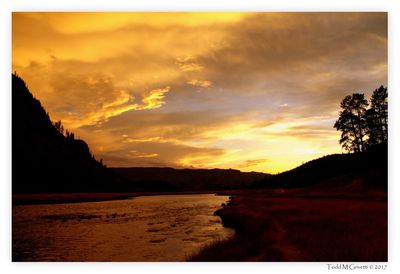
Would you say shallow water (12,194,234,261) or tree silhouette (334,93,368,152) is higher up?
tree silhouette (334,93,368,152)

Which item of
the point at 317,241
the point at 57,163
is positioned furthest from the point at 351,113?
the point at 57,163

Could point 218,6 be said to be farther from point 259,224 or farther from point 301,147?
point 259,224

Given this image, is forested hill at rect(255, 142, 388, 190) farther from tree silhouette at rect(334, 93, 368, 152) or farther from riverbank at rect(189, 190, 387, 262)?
riverbank at rect(189, 190, 387, 262)

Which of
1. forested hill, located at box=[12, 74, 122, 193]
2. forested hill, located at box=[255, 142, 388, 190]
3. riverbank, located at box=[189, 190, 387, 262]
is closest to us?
riverbank, located at box=[189, 190, 387, 262]

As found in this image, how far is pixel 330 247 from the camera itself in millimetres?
13914

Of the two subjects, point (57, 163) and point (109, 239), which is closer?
point (109, 239)

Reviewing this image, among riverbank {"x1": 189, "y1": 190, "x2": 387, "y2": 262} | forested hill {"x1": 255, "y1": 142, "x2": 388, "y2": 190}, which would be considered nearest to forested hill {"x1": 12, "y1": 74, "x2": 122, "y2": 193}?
forested hill {"x1": 255, "y1": 142, "x2": 388, "y2": 190}

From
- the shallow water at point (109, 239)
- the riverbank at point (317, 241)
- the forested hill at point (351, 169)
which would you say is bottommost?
the shallow water at point (109, 239)

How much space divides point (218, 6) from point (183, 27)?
62.8 inches

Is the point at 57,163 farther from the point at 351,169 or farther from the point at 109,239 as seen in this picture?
the point at 109,239

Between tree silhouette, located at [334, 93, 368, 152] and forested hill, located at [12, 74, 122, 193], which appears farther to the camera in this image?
forested hill, located at [12, 74, 122, 193]

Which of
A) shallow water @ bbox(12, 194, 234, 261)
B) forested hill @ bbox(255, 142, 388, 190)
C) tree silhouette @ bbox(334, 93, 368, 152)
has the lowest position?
shallow water @ bbox(12, 194, 234, 261)

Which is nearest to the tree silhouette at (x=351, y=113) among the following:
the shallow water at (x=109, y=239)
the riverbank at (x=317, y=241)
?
the riverbank at (x=317, y=241)

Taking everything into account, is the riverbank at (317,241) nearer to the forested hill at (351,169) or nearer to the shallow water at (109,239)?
the shallow water at (109,239)
